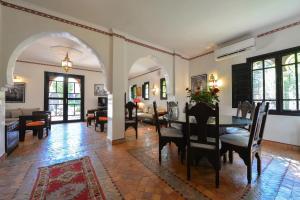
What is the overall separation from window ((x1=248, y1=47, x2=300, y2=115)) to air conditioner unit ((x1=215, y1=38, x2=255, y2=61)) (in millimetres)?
371

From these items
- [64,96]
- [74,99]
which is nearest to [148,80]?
[74,99]

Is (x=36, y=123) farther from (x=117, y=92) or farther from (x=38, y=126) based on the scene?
(x=117, y=92)

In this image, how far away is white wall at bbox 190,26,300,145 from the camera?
3455 mm

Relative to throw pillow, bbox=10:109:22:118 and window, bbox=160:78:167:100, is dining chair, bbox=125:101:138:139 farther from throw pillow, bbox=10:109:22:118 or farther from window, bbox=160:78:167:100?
throw pillow, bbox=10:109:22:118

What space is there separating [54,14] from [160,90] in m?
5.43

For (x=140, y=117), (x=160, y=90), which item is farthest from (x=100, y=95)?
(x=160, y=90)

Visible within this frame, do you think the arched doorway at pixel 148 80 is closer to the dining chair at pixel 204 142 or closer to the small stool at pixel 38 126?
the small stool at pixel 38 126

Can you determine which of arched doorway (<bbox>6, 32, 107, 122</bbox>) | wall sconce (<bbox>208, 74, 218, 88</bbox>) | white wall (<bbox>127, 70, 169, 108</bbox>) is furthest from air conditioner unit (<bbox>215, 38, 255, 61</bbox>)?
arched doorway (<bbox>6, 32, 107, 122</bbox>)

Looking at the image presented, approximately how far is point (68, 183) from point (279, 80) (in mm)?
4824

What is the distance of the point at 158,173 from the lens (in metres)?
2.30

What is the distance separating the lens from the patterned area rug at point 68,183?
1748 millimetres

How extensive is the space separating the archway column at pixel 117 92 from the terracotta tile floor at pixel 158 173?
487 millimetres

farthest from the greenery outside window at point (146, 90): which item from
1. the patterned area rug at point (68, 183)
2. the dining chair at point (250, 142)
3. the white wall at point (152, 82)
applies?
the dining chair at point (250, 142)

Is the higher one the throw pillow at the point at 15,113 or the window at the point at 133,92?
the window at the point at 133,92
